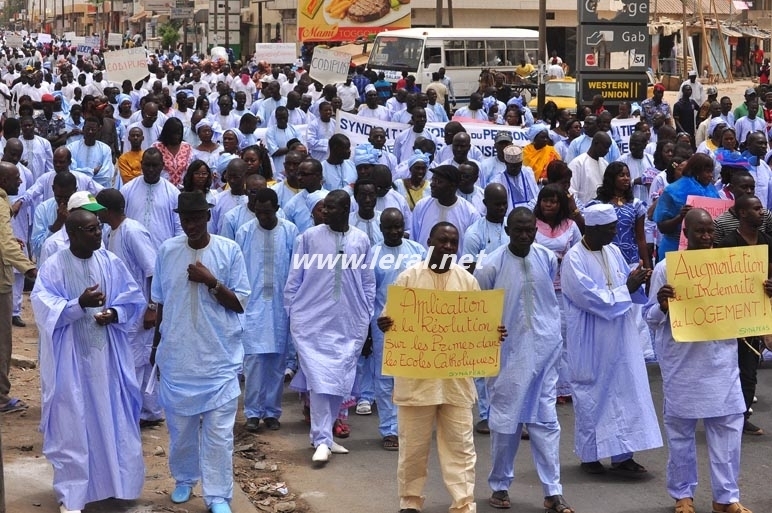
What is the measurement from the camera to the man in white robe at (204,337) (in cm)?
689

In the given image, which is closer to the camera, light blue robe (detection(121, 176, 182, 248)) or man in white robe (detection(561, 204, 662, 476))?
man in white robe (detection(561, 204, 662, 476))

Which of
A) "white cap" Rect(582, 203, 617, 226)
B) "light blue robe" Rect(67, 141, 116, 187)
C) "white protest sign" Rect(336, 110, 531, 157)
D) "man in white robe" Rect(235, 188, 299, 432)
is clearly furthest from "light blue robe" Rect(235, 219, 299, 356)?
"white protest sign" Rect(336, 110, 531, 157)

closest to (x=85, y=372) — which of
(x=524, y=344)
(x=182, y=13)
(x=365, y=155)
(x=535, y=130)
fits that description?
(x=524, y=344)

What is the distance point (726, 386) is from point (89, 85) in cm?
2225

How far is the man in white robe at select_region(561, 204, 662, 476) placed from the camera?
7.23 m

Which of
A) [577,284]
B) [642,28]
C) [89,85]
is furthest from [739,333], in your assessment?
[89,85]

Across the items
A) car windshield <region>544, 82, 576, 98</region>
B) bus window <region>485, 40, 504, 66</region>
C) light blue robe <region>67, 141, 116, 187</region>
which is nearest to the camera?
light blue robe <region>67, 141, 116, 187</region>

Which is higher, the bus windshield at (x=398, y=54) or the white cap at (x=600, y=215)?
the bus windshield at (x=398, y=54)

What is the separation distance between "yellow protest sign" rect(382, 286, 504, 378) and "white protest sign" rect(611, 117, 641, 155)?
337 inches

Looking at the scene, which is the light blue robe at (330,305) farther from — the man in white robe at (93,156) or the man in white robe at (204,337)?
the man in white robe at (93,156)

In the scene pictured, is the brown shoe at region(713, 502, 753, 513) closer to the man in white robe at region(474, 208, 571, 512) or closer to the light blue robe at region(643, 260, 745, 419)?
the light blue robe at region(643, 260, 745, 419)

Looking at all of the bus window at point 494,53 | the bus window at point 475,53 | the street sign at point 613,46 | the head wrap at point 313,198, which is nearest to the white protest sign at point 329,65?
the street sign at point 613,46

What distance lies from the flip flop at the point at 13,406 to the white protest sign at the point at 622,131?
7.84 meters

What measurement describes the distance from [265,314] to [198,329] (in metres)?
1.89
